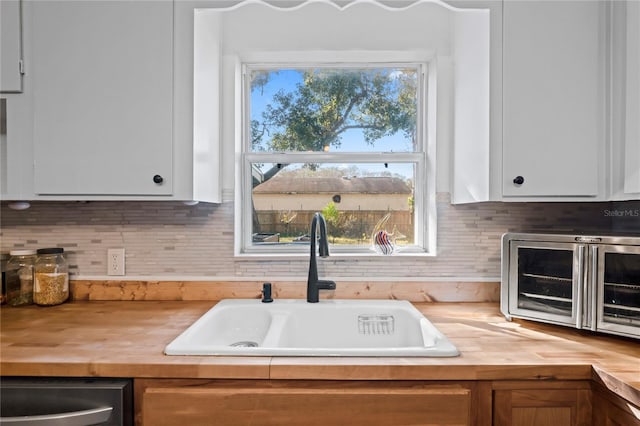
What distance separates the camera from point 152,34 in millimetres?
1328

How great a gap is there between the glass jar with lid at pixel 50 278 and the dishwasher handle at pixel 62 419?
71 cm

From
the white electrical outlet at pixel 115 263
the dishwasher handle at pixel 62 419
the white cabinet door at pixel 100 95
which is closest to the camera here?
the dishwasher handle at pixel 62 419

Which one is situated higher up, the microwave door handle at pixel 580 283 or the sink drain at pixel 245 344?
the microwave door handle at pixel 580 283

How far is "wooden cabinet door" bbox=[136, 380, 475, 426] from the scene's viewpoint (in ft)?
3.11

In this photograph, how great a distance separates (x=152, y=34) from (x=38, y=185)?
0.71 meters

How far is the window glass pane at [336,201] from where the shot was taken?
1805 millimetres

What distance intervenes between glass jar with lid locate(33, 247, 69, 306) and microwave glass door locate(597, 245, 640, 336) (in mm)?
2093

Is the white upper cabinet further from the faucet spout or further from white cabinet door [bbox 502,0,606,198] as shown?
the faucet spout

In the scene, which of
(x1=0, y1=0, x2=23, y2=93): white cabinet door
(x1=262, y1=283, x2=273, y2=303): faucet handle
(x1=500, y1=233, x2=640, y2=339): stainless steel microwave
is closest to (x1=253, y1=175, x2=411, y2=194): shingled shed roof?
(x1=262, y1=283, x2=273, y2=303): faucet handle

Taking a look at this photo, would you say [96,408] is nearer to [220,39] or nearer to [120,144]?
[120,144]

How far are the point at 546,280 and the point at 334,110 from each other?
119 cm

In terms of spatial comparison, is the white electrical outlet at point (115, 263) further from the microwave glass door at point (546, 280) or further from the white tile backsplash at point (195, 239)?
the microwave glass door at point (546, 280)

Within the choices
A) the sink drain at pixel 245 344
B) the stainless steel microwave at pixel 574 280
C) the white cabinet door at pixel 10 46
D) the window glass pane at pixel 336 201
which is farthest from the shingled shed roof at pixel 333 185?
the white cabinet door at pixel 10 46

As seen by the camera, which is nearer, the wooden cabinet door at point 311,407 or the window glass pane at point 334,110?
the wooden cabinet door at point 311,407
